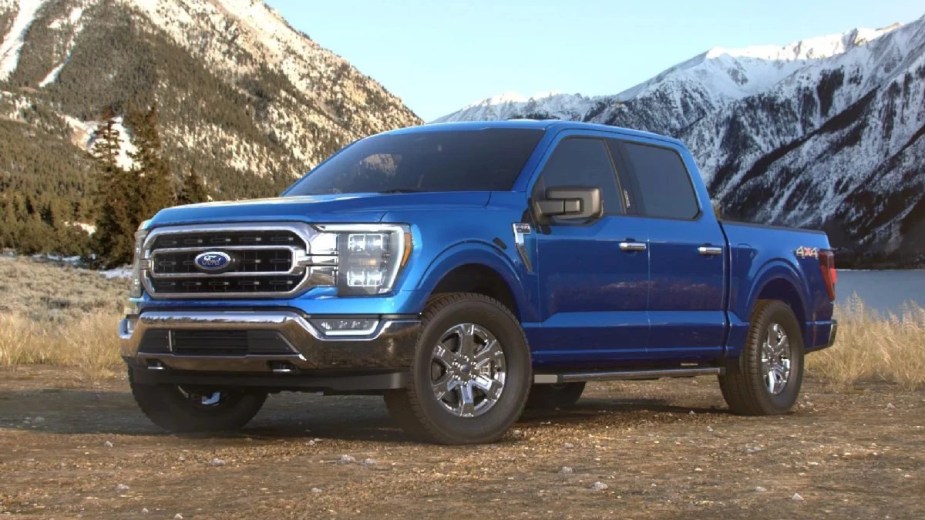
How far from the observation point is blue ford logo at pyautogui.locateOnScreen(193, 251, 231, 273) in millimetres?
7262

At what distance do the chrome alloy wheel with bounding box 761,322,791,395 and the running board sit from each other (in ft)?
1.53

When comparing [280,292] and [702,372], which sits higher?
[280,292]

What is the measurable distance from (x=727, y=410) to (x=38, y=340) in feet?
29.1

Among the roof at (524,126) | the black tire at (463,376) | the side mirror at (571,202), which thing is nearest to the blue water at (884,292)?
the roof at (524,126)

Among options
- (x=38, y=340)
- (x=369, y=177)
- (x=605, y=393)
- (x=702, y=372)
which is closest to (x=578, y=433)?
(x=702, y=372)

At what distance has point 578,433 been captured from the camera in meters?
8.20

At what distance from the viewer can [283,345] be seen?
6949 millimetres

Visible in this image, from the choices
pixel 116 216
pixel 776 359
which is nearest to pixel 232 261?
pixel 776 359

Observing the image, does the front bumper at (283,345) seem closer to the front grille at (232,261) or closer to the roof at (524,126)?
the front grille at (232,261)

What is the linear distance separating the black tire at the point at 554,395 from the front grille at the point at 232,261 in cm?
367

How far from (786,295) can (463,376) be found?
3.91 meters

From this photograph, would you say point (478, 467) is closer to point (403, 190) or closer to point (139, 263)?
point (403, 190)

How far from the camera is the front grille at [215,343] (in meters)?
6.98

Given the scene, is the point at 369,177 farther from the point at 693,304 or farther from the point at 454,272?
the point at 693,304
